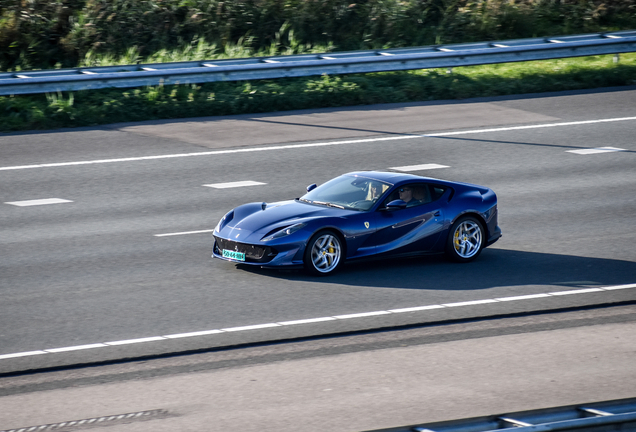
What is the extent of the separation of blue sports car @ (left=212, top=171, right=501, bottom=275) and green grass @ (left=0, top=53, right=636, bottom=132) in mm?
9362

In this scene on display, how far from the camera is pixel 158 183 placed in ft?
54.2

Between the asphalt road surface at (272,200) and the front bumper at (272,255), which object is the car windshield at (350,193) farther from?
the front bumper at (272,255)

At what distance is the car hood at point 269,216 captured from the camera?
37.5 feet

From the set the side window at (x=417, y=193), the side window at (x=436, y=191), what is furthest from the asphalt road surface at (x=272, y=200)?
the side window at (x=436, y=191)

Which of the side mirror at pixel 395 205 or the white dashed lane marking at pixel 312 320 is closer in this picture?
the white dashed lane marking at pixel 312 320

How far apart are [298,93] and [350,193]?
10539mm

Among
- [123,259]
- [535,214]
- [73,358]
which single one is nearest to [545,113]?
[535,214]

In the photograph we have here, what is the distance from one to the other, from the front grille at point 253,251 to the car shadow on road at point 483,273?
0.32m

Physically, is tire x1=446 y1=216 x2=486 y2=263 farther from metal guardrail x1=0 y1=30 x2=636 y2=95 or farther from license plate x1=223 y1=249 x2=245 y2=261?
metal guardrail x1=0 y1=30 x2=636 y2=95

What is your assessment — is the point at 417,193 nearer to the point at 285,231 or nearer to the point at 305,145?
the point at 285,231

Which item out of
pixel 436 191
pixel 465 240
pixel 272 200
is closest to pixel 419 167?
pixel 272 200

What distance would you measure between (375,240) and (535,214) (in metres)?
3.90

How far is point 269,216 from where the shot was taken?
1171cm

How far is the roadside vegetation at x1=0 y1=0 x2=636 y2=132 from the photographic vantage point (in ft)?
70.6
